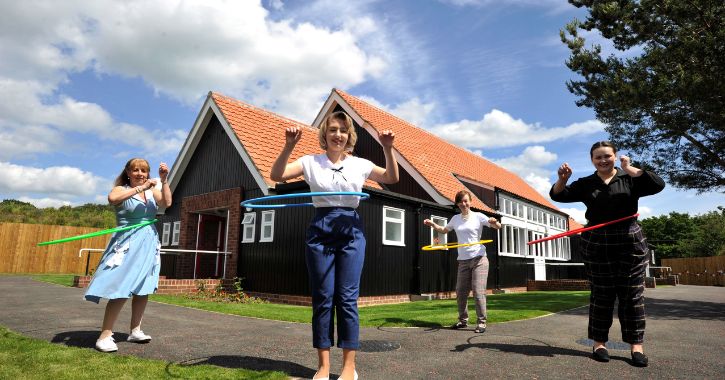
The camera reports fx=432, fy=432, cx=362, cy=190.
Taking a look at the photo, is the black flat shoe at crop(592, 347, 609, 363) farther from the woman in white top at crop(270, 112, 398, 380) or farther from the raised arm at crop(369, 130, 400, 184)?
the raised arm at crop(369, 130, 400, 184)

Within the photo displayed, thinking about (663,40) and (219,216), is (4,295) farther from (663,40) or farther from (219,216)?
(663,40)

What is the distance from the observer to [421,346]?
491 cm

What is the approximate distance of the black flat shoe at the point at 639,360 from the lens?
4039 millimetres

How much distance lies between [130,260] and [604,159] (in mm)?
5061

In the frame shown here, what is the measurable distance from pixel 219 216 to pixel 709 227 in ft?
169

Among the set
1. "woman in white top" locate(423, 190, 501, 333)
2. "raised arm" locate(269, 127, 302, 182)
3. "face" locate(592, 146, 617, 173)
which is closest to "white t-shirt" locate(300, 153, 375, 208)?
"raised arm" locate(269, 127, 302, 182)

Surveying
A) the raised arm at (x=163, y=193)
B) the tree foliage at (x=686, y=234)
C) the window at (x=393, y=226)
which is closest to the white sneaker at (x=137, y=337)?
the raised arm at (x=163, y=193)

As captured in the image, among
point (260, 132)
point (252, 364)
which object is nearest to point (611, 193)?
point (252, 364)

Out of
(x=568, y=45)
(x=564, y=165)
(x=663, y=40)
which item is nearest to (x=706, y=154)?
(x=663, y=40)

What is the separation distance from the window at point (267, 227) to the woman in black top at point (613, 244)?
365 inches

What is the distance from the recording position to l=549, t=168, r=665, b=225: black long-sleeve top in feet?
14.1

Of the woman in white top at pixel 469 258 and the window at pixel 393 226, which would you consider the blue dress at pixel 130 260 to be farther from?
the window at pixel 393 226

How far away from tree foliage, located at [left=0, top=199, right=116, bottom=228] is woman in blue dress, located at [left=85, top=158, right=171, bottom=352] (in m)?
31.2

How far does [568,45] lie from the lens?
13148 millimetres
